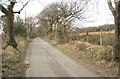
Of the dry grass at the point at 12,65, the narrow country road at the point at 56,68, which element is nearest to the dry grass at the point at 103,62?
the narrow country road at the point at 56,68

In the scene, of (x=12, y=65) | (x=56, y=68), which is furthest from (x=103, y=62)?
(x=12, y=65)

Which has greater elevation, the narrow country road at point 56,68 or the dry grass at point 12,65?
the dry grass at point 12,65

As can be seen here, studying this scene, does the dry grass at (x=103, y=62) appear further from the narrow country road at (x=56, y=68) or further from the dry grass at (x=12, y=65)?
the dry grass at (x=12, y=65)

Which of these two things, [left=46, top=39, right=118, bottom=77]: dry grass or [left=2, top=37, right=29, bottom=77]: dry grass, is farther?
[left=46, top=39, right=118, bottom=77]: dry grass

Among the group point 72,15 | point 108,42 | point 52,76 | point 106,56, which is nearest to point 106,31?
point 108,42

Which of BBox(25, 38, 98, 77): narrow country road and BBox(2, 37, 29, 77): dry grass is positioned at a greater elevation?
BBox(2, 37, 29, 77): dry grass

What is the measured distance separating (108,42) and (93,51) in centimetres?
127

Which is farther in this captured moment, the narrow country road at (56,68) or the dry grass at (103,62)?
the dry grass at (103,62)

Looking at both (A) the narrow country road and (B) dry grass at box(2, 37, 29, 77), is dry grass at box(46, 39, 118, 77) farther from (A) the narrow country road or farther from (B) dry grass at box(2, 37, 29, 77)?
(B) dry grass at box(2, 37, 29, 77)

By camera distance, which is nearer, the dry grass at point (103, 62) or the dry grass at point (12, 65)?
the dry grass at point (12, 65)

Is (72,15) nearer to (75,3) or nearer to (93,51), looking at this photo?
(75,3)

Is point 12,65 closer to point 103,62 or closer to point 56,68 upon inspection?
point 56,68

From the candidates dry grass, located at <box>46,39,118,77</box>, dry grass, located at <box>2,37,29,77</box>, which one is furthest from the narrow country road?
dry grass, located at <box>46,39,118,77</box>

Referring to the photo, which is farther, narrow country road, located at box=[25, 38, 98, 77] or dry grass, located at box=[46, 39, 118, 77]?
dry grass, located at box=[46, 39, 118, 77]
